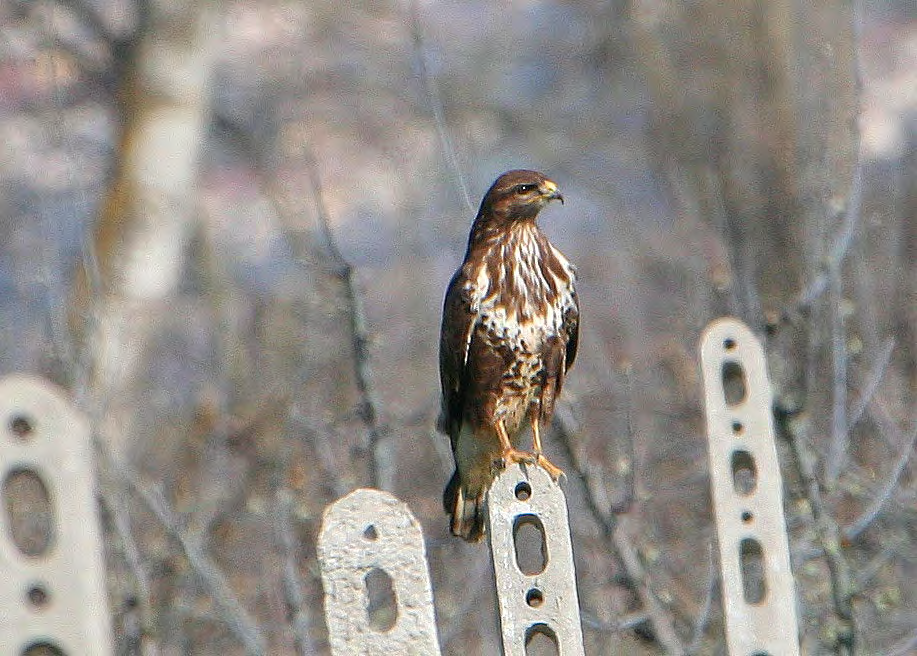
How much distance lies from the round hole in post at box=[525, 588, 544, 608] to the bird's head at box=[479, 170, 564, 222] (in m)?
1.90

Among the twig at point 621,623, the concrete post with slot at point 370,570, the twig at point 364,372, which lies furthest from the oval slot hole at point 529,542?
the twig at point 364,372

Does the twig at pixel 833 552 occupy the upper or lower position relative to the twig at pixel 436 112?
lower

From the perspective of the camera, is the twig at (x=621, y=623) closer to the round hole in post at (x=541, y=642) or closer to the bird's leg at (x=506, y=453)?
the bird's leg at (x=506, y=453)

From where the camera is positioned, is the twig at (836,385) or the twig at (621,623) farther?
the twig at (836,385)

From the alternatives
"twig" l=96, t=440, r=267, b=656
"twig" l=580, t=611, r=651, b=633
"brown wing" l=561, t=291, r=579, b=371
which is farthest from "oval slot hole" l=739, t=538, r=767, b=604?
"twig" l=96, t=440, r=267, b=656

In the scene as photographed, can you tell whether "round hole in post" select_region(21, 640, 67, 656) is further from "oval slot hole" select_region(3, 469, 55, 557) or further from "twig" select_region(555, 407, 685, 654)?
"oval slot hole" select_region(3, 469, 55, 557)

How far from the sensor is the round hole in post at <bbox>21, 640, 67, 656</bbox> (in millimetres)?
2053

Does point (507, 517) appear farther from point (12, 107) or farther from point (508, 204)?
point (12, 107)

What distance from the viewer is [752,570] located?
407 cm

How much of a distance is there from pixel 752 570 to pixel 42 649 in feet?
7.74

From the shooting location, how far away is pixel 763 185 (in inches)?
334

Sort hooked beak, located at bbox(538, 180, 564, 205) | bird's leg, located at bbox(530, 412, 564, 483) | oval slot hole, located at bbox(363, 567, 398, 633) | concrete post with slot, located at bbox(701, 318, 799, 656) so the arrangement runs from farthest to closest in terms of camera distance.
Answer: oval slot hole, located at bbox(363, 567, 398, 633) < hooked beak, located at bbox(538, 180, 564, 205) < bird's leg, located at bbox(530, 412, 564, 483) < concrete post with slot, located at bbox(701, 318, 799, 656)

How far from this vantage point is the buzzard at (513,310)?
4.50 m

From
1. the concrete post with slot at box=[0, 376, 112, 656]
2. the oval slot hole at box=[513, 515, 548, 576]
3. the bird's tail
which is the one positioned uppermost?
the bird's tail
